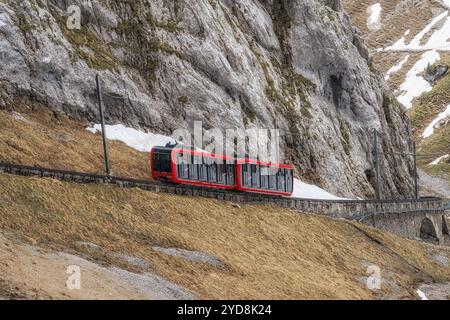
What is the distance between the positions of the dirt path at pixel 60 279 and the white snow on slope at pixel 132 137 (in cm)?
2628

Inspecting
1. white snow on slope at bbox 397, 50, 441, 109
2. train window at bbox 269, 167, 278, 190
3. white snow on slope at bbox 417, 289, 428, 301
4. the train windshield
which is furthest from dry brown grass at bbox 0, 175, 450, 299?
white snow on slope at bbox 397, 50, 441, 109

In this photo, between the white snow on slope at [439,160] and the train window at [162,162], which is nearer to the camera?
the train window at [162,162]

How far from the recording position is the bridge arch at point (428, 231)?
245 feet

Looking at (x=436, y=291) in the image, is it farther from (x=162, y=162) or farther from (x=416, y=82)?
(x=416, y=82)

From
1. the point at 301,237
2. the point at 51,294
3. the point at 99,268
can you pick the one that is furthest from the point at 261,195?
the point at 51,294

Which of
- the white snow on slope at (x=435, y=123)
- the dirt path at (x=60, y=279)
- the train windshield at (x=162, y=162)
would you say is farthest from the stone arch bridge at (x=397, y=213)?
the white snow on slope at (x=435, y=123)

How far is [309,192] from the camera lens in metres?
63.0

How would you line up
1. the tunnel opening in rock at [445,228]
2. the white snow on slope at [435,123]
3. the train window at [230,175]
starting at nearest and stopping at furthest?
the train window at [230,175] → the tunnel opening in rock at [445,228] → the white snow on slope at [435,123]

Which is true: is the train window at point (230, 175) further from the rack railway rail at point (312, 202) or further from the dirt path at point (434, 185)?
the dirt path at point (434, 185)

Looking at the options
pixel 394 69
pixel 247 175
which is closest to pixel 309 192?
pixel 247 175

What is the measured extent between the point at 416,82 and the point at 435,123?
25520mm

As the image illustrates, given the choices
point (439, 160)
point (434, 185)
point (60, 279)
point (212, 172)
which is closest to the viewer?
point (60, 279)

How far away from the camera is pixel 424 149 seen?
13688cm

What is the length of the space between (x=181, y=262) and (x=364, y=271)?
15.4 meters
